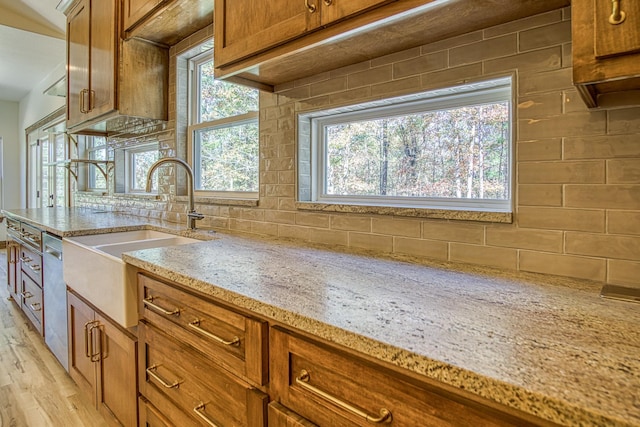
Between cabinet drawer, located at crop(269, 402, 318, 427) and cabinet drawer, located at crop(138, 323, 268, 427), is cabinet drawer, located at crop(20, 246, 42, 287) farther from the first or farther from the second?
cabinet drawer, located at crop(269, 402, 318, 427)

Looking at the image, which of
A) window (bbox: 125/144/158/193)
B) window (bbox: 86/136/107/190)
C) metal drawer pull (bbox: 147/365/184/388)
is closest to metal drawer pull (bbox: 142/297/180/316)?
metal drawer pull (bbox: 147/365/184/388)

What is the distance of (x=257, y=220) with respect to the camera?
6.19 feet

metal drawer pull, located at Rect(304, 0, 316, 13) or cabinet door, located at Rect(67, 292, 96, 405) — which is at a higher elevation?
metal drawer pull, located at Rect(304, 0, 316, 13)

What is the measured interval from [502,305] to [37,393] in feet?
8.04

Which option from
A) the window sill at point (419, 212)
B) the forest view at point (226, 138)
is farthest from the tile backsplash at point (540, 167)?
the forest view at point (226, 138)

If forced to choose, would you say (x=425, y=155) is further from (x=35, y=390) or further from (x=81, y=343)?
(x=35, y=390)

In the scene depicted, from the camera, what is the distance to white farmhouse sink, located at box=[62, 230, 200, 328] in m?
1.36

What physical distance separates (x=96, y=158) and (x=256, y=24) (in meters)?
3.31

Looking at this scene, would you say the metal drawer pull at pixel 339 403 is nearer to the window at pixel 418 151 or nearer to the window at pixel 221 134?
the window at pixel 418 151

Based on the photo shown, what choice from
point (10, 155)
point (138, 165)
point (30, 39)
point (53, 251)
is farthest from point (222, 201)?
point (10, 155)

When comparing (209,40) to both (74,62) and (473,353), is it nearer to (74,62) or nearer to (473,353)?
(74,62)

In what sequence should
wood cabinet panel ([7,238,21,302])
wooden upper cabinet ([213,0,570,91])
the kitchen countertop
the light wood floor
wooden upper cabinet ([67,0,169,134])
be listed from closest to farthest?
the kitchen countertop
wooden upper cabinet ([213,0,570,91])
the light wood floor
wooden upper cabinet ([67,0,169,134])
wood cabinet panel ([7,238,21,302])

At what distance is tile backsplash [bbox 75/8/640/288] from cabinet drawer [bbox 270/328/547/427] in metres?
0.67

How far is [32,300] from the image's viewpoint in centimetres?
261
